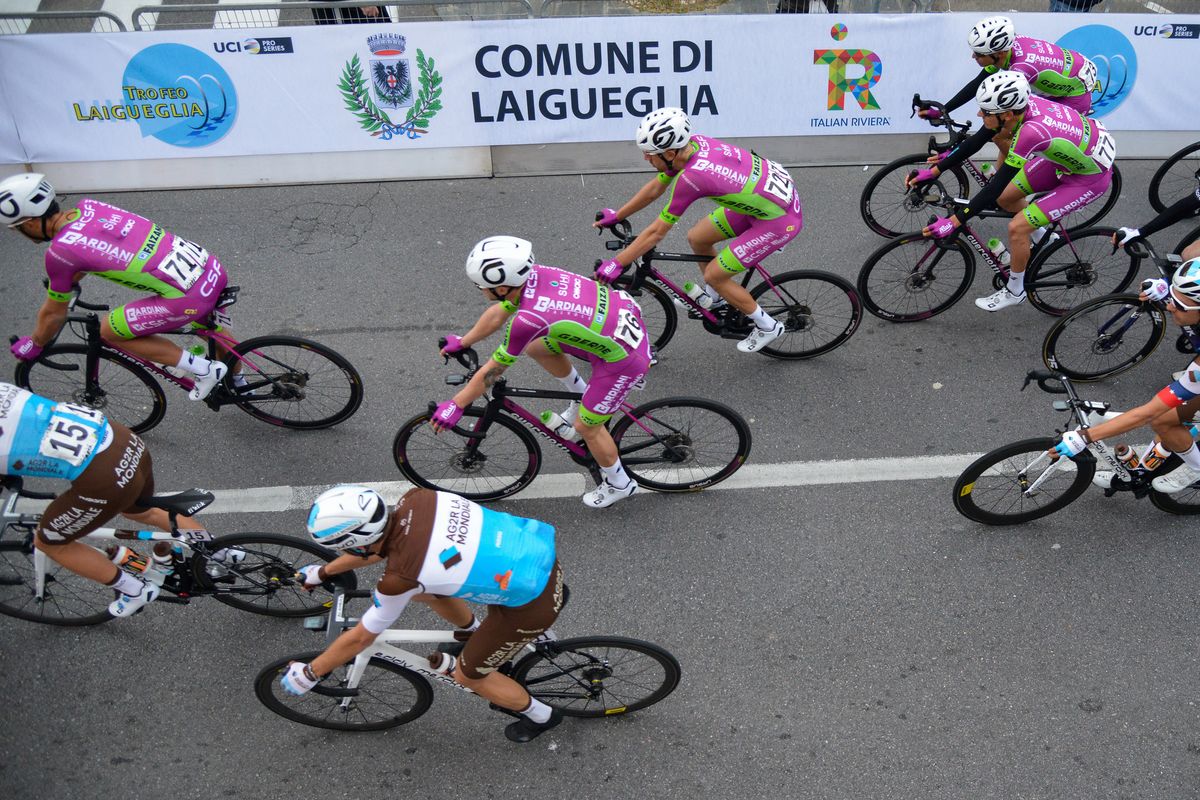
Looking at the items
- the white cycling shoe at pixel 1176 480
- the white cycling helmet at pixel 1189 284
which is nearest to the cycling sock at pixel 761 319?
the white cycling helmet at pixel 1189 284

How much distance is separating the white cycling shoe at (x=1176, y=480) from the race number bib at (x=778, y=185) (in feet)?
9.76

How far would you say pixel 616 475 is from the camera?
5.48 meters

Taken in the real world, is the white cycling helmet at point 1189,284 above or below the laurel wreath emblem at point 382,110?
below

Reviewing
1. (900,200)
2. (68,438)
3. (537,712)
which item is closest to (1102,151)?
(900,200)

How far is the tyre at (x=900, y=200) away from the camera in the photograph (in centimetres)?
808

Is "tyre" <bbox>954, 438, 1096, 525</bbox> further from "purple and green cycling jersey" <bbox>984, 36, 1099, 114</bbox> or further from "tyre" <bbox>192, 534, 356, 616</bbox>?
"purple and green cycling jersey" <bbox>984, 36, 1099, 114</bbox>

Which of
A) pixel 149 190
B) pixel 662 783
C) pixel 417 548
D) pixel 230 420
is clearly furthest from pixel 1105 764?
pixel 149 190

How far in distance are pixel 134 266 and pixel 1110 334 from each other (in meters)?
6.76

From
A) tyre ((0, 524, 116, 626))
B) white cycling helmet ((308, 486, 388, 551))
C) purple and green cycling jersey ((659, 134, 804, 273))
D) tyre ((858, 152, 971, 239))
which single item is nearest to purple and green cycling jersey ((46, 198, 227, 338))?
tyre ((0, 524, 116, 626))

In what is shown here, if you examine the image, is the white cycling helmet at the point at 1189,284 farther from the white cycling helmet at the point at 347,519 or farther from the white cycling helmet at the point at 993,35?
the white cycling helmet at the point at 347,519

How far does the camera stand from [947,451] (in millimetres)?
6043

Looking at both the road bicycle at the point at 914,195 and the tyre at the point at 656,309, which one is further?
the road bicycle at the point at 914,195

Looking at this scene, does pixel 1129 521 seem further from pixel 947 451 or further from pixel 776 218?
pixel 776 218

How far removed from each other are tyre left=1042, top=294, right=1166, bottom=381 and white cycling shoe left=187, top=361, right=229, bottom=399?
5.97 metres
